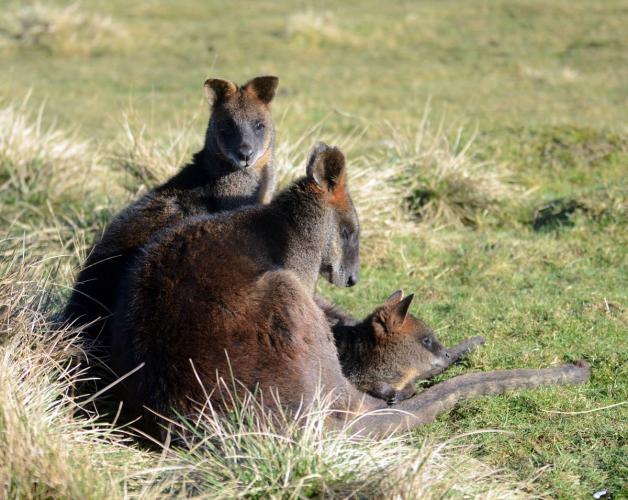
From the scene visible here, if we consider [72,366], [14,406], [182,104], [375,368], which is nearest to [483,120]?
[182,104]

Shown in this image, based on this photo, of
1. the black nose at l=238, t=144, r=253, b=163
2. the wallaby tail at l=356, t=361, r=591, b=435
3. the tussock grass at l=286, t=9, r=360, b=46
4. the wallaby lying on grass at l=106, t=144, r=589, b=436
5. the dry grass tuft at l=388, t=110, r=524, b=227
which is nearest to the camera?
the wallaby lying on grass at l=106, t=144, r=589, b=436

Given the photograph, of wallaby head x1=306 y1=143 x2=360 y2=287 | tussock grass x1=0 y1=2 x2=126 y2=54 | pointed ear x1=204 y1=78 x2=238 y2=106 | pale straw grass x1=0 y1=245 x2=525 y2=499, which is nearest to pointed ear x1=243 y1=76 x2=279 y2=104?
pointed ear x1=204 y1=78 x2=238 y2=106

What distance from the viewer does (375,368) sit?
645cm

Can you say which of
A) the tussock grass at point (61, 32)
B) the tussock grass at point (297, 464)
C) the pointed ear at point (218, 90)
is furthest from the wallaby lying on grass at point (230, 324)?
the tussock grass at point (61, 32)

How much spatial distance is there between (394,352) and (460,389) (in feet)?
1.90

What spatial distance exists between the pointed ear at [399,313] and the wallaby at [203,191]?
1.55m

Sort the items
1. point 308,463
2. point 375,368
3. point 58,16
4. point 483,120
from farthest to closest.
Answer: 1. point 58,16
2. point 483,120
3. point 375,368
4. point 308,463

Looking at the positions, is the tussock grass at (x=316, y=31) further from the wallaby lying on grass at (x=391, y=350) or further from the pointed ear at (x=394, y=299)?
the wallaby lying on grass at (x=391, y=350)

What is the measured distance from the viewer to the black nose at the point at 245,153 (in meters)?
7.65

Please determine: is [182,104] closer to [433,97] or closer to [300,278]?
[433,97]

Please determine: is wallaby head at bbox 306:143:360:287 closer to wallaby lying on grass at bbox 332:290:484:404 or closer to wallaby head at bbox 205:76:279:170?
wallaby lying on grass at bbox 332:290:484:404

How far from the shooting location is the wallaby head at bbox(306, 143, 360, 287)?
6.13 metres

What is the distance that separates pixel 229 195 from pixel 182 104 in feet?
28.2

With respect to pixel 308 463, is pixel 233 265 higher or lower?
higher
